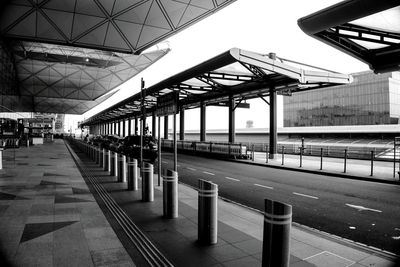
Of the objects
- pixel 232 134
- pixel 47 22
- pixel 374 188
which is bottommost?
pixel 374 188

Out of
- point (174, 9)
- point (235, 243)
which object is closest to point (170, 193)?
point (235, 243)

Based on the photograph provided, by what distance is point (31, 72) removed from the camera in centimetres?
5141

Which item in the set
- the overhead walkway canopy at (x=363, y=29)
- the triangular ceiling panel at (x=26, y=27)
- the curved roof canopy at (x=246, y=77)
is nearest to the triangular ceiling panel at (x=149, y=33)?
the curved roof canopy at (x=246, y=77)

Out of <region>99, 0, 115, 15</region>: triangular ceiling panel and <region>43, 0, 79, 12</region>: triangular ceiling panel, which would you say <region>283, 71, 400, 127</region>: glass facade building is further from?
<region>43, 0, 79, 12</region>: triangular ceiling panel

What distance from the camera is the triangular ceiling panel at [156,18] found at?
24705 mm

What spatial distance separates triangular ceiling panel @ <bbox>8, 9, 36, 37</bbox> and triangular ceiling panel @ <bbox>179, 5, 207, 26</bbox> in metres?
12.2

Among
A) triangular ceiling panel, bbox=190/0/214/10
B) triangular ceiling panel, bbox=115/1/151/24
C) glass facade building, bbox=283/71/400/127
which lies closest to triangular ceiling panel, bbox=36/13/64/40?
triangular ceiling panel, bbox=115/1/151/24

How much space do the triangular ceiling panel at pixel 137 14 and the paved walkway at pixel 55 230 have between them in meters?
19.5

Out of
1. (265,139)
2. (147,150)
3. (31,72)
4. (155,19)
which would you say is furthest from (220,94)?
(31,72)

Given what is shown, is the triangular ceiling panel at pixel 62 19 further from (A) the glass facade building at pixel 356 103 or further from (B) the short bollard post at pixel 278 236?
(A) the glass facade building at pixel 356 103

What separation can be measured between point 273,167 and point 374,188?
23.9 ft

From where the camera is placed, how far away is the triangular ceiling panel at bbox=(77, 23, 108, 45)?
1008 inches

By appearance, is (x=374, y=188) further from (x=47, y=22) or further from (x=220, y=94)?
(x=47, y=22)

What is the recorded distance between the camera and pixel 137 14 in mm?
25109
